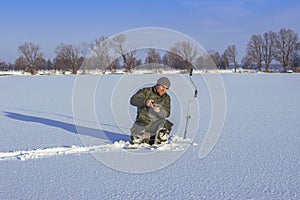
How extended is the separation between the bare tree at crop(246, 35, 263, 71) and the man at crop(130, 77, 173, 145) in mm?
69426

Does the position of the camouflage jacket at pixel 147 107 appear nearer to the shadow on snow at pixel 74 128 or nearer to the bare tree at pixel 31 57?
the shadow on snow at pixel 74 128

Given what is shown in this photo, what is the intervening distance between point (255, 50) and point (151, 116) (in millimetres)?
71411

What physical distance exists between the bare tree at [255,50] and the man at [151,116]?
69.4 meters

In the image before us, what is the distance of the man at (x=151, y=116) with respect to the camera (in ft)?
15.3

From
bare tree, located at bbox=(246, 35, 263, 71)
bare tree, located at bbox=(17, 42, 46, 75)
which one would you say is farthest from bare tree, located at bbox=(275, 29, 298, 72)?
bare tree, located at bbox=(17, 42, 46, 75)

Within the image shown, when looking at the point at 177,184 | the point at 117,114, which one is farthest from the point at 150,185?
the point at 117,114

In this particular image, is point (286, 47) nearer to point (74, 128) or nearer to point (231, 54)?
point (231, 54)

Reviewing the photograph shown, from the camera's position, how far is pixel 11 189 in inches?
125

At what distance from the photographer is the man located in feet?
15.3

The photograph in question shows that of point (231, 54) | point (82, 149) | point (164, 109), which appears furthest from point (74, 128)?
point (231, 54)

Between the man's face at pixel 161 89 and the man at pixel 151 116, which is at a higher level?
the man's face at pixel 161 89

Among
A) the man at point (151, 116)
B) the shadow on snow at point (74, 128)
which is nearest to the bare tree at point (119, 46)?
the man at point (151, 116)

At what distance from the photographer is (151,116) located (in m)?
4.82

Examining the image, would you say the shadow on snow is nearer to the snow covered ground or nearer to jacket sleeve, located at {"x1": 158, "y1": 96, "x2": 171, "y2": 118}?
the snow covered ground
